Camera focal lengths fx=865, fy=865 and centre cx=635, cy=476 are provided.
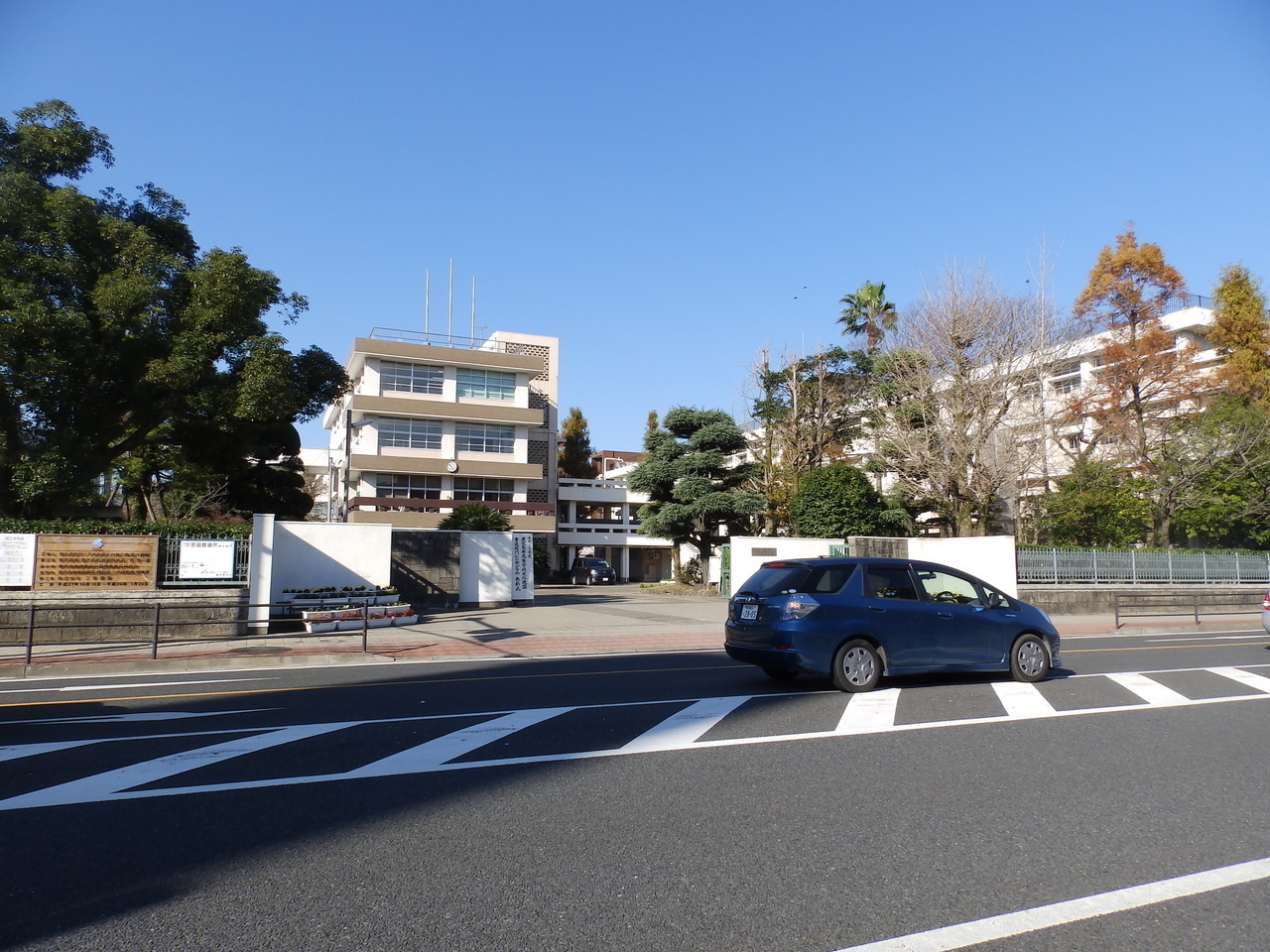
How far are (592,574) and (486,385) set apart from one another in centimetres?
1290

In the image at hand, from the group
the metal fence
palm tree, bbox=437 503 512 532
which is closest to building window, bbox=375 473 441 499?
palm tree, bbox=437 503 512 532

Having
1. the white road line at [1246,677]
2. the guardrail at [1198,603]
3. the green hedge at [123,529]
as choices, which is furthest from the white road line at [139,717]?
the guardrail at [1198,603]

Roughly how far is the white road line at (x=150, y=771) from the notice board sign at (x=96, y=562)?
37.2 feet

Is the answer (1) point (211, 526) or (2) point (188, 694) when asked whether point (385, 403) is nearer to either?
(1) point (211, 526)

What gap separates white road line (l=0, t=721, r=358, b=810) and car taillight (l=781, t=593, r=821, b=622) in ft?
16.0

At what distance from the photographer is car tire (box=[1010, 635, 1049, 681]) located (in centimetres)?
1078

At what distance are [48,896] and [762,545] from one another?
79.0ft

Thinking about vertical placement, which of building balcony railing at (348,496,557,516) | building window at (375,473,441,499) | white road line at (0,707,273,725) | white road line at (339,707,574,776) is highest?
building window at (375,473,441,499)

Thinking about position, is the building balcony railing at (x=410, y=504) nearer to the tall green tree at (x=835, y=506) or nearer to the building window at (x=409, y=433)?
the building window at (x=409, y=433)

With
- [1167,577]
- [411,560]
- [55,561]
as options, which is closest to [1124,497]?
[1167,577]

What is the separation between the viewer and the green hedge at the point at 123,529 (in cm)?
1691

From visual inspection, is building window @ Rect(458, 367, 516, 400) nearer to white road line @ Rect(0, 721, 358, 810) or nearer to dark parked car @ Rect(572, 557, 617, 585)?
dark parked car @ Rect(572, 557, 617, 585)

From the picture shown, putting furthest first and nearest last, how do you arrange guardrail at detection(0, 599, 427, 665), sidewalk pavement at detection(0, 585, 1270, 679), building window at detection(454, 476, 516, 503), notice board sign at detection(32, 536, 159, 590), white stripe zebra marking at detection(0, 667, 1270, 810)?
building window at detection(454, 476, 516, 503) < notice board sign at detection(32, 536, 159, 590) < guardrail at detection(0, 599, 427, 665) < sidewalk pavement at detection(0, 585, 1270, 679) < white stripe zebra marking at detection(0, 667, 1270, 810)

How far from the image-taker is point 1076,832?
5.00 metres
